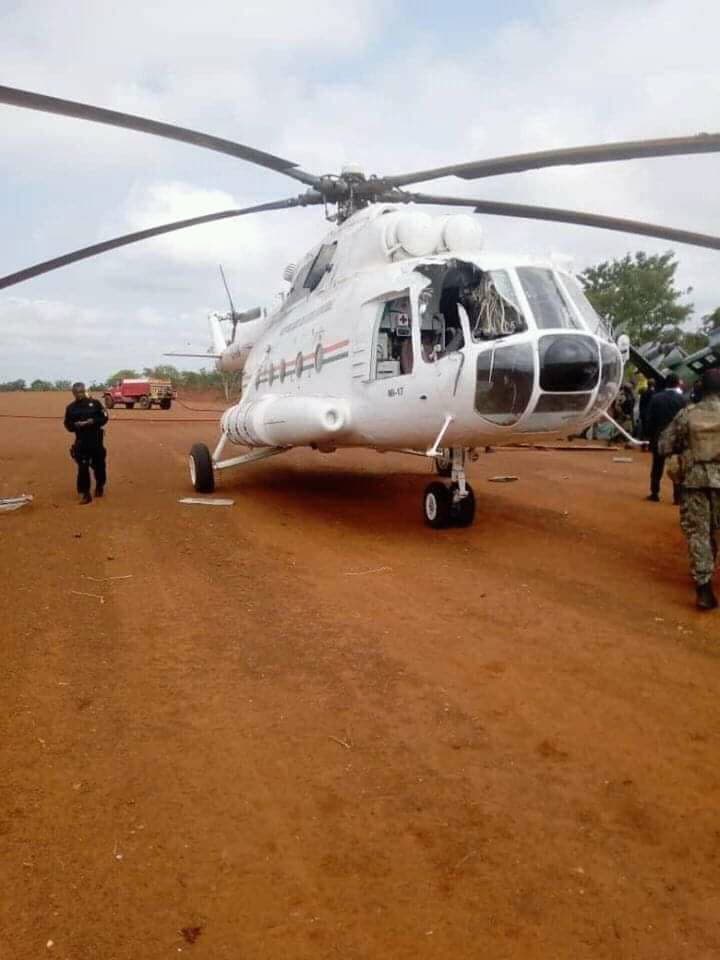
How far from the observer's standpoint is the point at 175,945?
2381 millimetres

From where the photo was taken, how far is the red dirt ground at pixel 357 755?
98.3 inches

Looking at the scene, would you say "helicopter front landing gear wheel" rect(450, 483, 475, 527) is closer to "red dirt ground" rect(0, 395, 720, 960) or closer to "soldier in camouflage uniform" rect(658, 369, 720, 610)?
"red dirt ground" rect(0, 395, 720, 960)

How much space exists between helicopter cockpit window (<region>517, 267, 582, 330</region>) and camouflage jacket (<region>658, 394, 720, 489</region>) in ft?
4.72

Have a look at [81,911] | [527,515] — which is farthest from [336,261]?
[81,911]

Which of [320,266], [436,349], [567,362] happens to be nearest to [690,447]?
[567,362]

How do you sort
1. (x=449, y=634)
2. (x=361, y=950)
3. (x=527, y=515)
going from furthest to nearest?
(x=527, y=515), (x=449, y=634), (x=361, y=950)

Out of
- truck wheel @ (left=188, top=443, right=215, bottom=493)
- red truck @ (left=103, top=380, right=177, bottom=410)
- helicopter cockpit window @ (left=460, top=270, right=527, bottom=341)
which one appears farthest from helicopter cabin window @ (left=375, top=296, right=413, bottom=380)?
red truck @ (left=103, top=380, right=177, bottom=410)

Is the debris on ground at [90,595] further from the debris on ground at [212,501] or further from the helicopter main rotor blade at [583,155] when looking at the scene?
the helicopter main rotor blade at [583,155]

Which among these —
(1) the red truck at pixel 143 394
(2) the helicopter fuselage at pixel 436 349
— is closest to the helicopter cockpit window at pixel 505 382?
(2) the helicopter fuselage at pixel 436 349

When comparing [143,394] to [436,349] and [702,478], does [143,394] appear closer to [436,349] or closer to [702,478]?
[436,349]

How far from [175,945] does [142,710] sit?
167cm

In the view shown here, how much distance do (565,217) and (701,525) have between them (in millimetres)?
4520

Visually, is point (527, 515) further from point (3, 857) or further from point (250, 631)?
point (3, 857)

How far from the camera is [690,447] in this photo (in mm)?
5840
